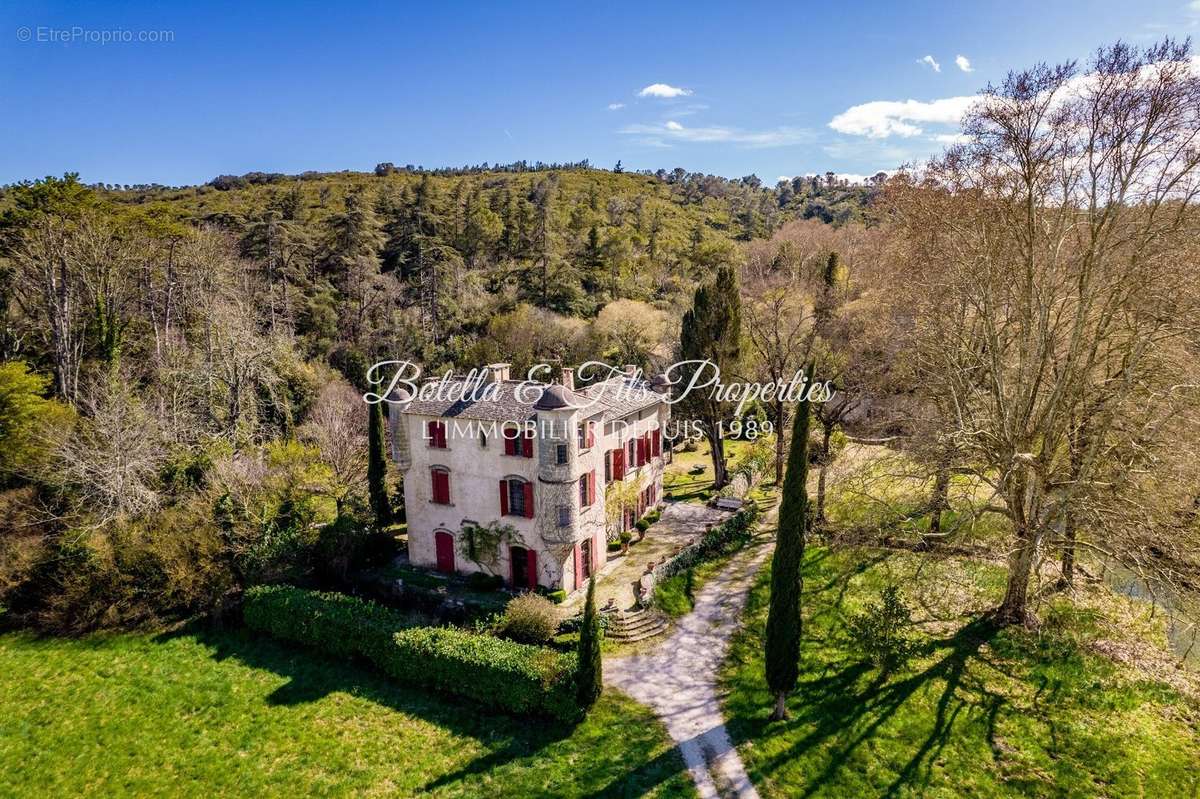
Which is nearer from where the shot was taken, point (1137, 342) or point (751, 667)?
point (1137, 342)

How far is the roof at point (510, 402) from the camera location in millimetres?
22875

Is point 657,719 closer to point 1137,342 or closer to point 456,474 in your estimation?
point 456,474

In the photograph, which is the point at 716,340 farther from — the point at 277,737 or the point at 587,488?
the point at 277,737

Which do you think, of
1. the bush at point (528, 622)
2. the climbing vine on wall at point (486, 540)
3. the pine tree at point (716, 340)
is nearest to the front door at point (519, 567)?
the climbing vine on wall at point (486, 540)

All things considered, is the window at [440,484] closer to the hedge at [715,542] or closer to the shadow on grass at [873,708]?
the hedge at [715,542]

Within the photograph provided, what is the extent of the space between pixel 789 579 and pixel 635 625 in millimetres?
7227

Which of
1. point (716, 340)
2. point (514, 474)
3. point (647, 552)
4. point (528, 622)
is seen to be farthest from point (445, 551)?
point (716, 340)

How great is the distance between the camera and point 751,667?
20.1m

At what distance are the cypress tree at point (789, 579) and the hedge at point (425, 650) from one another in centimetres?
588

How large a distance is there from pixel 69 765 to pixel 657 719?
657 inches

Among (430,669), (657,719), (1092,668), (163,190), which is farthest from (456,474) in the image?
(163,190)

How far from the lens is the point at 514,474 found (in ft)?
79.4

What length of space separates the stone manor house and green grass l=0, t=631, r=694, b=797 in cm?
633

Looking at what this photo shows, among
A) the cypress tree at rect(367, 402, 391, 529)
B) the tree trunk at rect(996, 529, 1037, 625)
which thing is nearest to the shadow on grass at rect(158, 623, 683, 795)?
the cypress tree at rect(367, 402, 391, 529)
